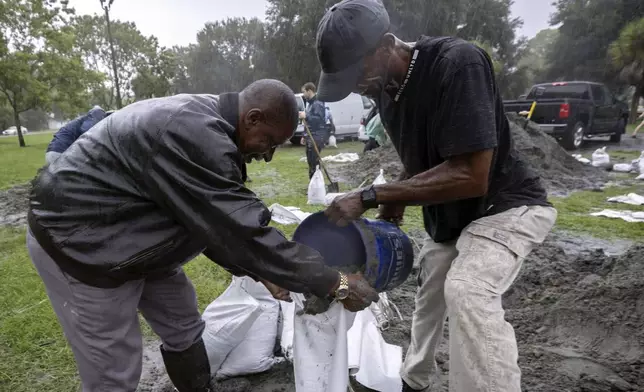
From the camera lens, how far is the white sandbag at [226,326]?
7.62ft

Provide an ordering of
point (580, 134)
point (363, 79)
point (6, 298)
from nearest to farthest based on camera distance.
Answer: point (363, 79)
point (6, 298)
point (580, 134)

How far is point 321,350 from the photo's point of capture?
70.6 inches

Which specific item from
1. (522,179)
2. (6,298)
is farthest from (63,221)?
(6,298)

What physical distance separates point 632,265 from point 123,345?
3.46 m

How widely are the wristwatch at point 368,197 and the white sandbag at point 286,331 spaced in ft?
3.63

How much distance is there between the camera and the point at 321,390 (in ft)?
5.86

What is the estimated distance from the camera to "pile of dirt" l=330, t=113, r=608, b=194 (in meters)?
8.09

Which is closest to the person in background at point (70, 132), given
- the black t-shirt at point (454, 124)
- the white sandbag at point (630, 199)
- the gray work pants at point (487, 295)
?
the black t-shirt at point (454, 124)

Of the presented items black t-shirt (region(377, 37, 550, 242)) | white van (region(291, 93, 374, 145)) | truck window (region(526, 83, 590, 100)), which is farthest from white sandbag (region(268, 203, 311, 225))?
truck window (region(526, 83, 590, 100))

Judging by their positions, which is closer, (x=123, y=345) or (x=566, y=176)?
(x=123, y=345)

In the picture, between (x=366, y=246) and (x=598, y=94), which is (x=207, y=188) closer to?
(x=366, y=246)

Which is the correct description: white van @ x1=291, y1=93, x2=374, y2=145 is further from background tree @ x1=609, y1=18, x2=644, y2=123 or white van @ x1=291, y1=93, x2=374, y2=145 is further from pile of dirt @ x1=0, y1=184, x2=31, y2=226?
background tree @ x1=609, y1=18, x2=644, y2=123

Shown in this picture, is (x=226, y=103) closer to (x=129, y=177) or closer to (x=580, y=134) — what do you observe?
(x=129, y=177)

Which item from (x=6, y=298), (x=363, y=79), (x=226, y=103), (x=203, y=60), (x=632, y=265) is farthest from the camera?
(x=203, y=60)
